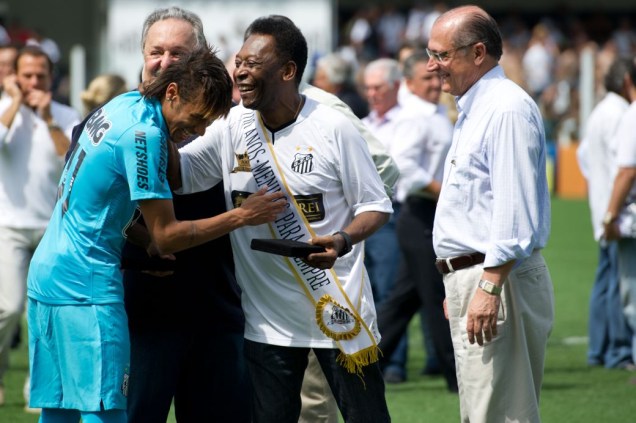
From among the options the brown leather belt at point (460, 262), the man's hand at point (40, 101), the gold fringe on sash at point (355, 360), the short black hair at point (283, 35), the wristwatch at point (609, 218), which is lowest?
the wristwatch at point (609, 218)

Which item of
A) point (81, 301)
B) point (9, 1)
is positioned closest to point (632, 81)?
point (81, 301)

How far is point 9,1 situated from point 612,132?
2313 centimetres

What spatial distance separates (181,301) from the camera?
508 centimetres

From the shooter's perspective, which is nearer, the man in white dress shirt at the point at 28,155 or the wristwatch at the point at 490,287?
the wristwatch at the point at 490,287

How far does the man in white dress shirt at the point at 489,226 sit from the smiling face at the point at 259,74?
0.73 m

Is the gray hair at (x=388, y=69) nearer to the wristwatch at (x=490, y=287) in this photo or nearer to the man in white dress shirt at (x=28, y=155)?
the man in white dress shirt at (x=28, y=155)

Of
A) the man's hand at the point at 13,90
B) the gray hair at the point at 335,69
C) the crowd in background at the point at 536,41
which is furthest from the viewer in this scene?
the crowd in background at the point at 536,41

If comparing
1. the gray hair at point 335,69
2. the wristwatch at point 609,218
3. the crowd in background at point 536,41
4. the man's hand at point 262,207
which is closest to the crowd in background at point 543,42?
the crowd in background at point 536,41

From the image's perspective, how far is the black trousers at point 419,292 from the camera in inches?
331

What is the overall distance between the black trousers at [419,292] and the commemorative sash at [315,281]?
143 inches

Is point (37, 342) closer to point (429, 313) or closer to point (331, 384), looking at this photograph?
point (331, 384)

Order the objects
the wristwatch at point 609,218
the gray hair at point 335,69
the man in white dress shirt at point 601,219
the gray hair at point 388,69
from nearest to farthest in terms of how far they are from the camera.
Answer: the wristwatch at point 609,218
the man in white dress shirt at point 601,219
the gray hair at point 388,69
the gray hair at point 335,69

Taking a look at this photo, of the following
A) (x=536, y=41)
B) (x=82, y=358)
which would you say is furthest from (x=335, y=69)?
(x=536, y=41)

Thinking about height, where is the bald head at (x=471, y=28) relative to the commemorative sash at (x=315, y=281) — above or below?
above
